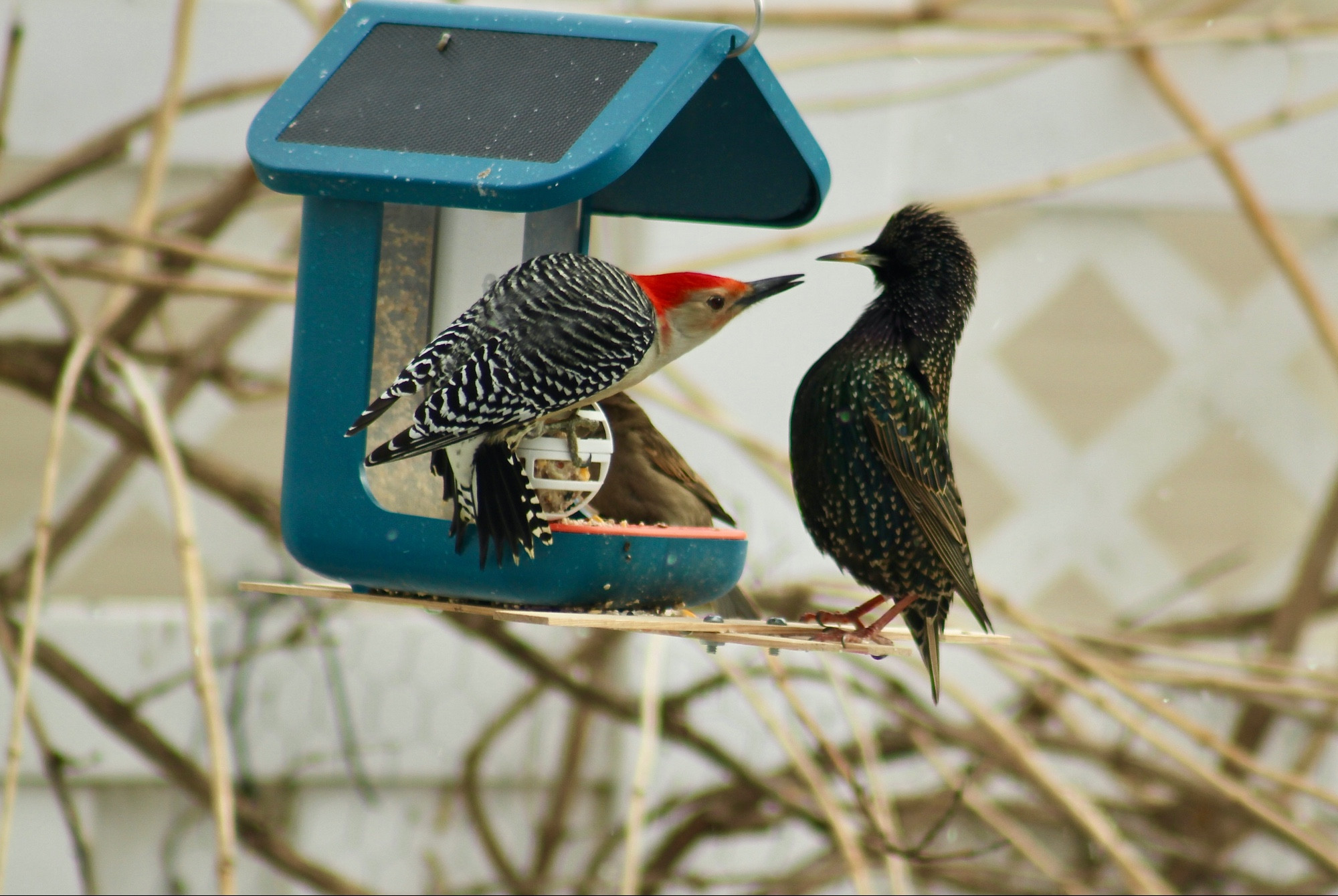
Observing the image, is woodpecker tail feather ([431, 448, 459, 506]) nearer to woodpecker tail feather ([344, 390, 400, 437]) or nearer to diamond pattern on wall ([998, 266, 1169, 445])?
woodpecker tail feather ([344, 390, 400, 437])

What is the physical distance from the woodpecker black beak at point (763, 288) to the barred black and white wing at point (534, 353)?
0.24m

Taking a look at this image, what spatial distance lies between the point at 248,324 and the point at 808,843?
6.84ft

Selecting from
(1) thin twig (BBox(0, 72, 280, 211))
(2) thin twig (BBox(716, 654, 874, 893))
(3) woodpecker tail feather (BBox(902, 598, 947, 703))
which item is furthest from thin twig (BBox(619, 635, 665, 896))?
(1) thin twig (BBox(0, 72, 280, 211))

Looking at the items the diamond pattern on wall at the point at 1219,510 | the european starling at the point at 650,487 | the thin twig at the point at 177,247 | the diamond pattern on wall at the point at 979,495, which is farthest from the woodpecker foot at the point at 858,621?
the diamond pattern on wall at the point at 979,495

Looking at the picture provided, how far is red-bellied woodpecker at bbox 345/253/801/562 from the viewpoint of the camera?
64.5 inches

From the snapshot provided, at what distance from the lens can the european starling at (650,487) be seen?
2.21 metres

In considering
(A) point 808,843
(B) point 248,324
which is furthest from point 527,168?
(A) point 808,843

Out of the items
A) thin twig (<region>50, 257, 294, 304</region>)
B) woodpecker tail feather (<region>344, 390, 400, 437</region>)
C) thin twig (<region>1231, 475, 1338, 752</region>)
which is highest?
thin twig (<region>50, 257, 294, 304</region>)

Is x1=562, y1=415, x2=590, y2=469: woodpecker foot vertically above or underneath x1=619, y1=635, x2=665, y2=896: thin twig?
above

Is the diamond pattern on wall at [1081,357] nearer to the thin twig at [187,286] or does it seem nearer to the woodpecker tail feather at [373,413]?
the thin twig at [187,286]

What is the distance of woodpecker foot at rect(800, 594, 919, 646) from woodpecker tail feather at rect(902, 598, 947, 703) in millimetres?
21

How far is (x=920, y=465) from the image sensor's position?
6.62 ft

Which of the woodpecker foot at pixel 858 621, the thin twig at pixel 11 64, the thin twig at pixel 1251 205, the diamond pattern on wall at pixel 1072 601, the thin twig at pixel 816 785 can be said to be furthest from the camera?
the diamond pattern on wall at pixel 1072 601

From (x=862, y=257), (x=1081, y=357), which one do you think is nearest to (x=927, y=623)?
(x=862, y=257)
